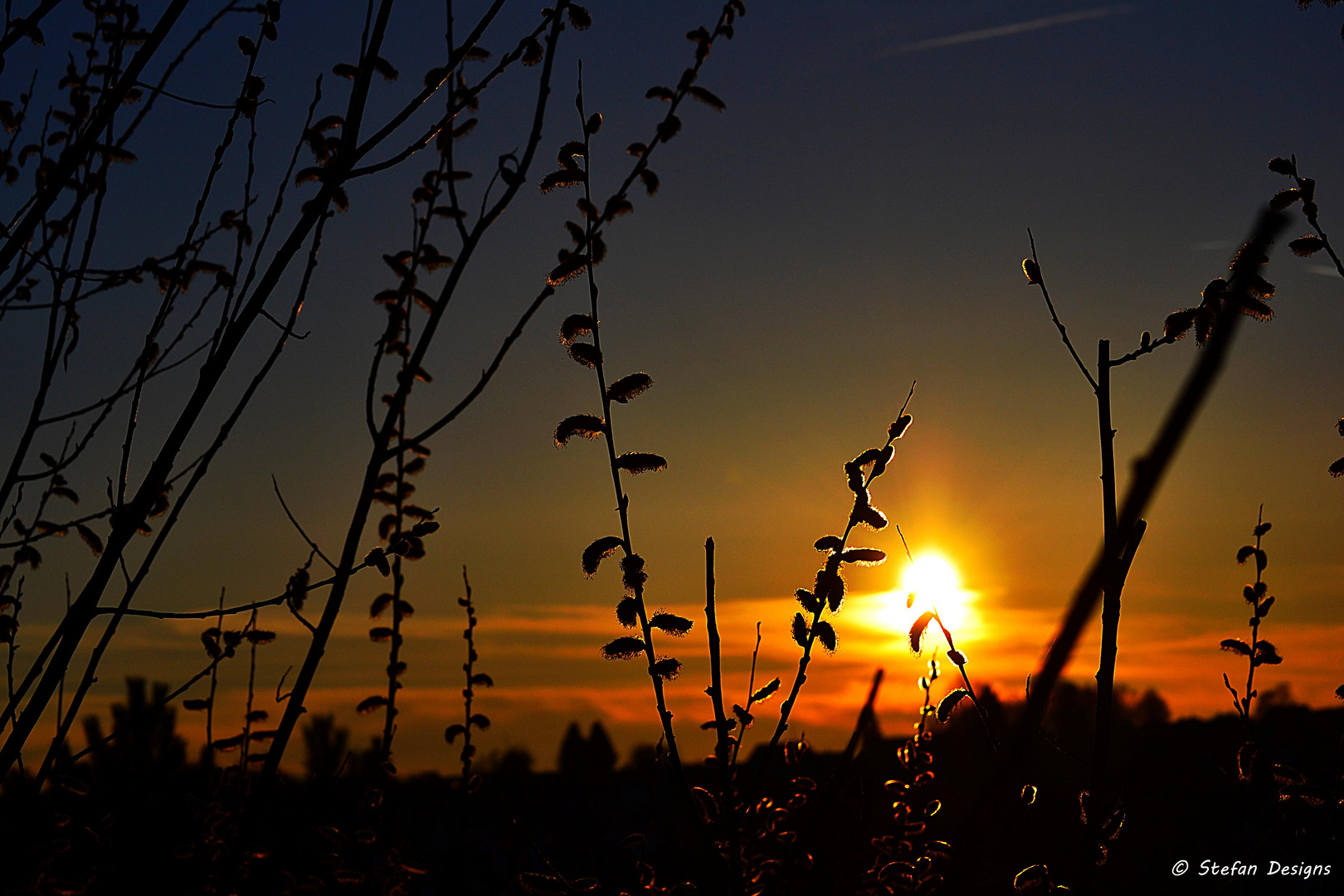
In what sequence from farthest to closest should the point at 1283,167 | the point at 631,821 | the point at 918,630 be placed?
the point at 631,821 < the point at 1283,167 < the point at 918,630

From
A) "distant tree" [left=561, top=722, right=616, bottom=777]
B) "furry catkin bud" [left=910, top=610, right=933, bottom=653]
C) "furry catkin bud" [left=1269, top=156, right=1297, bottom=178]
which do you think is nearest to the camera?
"furry catkin bud" [left=910, top=610, right=933, bottom=653]

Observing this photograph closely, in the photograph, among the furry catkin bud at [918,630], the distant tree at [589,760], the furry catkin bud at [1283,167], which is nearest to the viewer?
the furry catkin bud at [918,630]

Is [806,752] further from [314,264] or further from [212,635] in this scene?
[314,264]

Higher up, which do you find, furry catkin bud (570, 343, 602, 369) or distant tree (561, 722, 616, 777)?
furry catkin bud (570, 343, 602, 369)

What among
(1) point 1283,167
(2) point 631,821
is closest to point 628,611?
(1) point 1283,167

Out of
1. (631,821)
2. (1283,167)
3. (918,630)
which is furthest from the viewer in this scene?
(631,821)

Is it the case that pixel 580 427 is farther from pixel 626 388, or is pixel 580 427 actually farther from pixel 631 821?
pixel 631 821

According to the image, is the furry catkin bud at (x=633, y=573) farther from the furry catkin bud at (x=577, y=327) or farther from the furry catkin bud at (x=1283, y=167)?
the furry catkin bud at (x=1283, y=167)

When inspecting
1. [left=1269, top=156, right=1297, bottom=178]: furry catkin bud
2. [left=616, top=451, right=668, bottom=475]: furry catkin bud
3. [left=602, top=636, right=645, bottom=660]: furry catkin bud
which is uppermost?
[left=1269, top=156, right=1297, bottom=178]: furry catkin bud

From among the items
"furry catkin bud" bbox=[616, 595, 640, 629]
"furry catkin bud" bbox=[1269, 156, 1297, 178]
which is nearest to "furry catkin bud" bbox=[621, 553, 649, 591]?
"furry catkin bud" bbox=[616, 595, 640, 629]

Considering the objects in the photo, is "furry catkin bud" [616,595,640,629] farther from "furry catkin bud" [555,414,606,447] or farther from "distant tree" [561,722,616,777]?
"distant tree" [561,722,616,777]

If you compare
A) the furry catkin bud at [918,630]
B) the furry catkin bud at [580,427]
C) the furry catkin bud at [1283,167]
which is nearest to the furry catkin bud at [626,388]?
the furry catkin bud at [580,427]

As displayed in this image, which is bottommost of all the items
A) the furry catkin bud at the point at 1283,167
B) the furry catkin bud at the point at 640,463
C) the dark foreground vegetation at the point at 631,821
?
the dark foreground vegetation at the point at 631,821

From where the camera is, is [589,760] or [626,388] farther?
[589,760]
